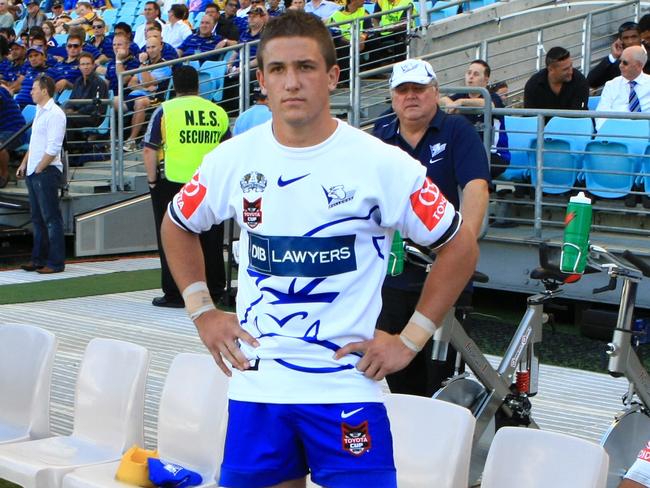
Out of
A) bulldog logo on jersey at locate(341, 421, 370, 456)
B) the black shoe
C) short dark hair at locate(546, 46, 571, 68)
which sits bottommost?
the black shoe

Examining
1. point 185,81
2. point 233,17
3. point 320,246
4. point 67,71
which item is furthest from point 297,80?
point 233,17

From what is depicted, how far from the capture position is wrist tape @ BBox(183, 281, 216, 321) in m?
3.05

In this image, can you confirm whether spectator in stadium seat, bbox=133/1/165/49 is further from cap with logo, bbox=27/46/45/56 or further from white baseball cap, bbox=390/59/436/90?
white baseball cap, bbox=390/59/436/90

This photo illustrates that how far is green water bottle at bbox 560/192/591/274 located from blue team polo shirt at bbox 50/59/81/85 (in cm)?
1130

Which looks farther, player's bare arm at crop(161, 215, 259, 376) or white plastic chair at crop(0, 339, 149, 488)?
white plastic chair at crop(0, 339, 149, 488)

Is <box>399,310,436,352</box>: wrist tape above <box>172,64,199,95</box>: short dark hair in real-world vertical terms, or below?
below

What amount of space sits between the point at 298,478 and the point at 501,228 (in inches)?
261

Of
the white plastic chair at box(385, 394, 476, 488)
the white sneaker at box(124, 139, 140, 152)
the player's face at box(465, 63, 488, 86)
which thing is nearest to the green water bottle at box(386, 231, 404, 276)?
the white plastic chair at box(385, 394, 476, 488)

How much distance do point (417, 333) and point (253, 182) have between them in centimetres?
57

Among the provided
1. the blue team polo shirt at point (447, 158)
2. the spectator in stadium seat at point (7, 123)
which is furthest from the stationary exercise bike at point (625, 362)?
the spectator in stadium seat at point (7, 123)

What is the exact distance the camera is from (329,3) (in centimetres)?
1517

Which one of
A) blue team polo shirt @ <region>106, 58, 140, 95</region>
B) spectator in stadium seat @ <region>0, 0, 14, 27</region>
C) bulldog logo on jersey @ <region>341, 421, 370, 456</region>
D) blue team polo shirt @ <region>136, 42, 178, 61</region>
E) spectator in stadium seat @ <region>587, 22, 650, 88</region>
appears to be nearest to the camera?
bulldog logo on jersey @ <region>341, 421, 370, 456</region>

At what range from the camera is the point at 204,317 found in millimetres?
3027

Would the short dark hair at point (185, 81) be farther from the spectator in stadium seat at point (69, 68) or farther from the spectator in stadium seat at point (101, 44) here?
the spectator in stadium seat at point (101, 44)
